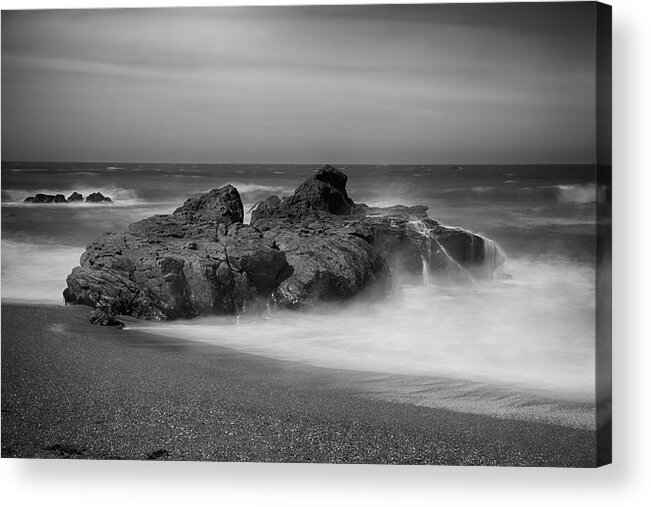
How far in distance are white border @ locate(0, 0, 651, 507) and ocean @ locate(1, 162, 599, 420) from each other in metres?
0.25

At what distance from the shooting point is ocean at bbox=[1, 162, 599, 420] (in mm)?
5477

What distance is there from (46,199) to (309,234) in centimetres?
184

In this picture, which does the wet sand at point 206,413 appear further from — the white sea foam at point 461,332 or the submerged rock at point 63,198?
the submerged rock at point 63,198

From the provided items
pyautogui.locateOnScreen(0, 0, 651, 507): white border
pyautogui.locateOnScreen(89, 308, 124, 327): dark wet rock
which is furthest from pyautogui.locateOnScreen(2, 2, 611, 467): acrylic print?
pyautogui.locateOnScreen(0, 0, 651, 507): white border

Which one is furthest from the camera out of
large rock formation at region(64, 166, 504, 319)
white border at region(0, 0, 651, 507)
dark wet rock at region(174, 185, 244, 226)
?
dark wet rock at region(174, 185, 244, 226)

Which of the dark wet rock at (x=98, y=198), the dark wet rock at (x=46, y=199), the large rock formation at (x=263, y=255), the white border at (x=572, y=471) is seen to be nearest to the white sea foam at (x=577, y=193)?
the white border at (x=572, y=471)

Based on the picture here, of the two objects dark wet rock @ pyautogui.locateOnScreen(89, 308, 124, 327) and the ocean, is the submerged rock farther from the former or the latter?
dark wet rock @ pyautogui.locateOnScreen(89, 308, 124, 327)

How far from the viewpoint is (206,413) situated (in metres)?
5.59

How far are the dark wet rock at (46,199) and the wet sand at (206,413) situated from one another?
73 cm

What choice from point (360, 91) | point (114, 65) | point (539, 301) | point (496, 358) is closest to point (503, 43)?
point (360, 91)

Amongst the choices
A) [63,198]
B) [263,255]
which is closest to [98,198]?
[63,198]

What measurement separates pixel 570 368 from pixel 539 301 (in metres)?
0.46

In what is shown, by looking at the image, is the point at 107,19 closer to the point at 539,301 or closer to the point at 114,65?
the point at 114,65

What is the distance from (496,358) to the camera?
5.56 m
